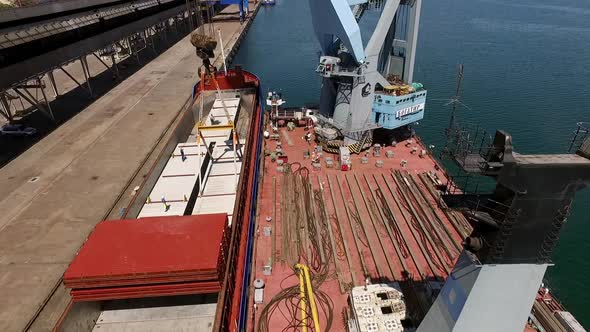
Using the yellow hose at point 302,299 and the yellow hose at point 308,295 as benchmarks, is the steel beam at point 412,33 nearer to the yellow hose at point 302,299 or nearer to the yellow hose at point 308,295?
the yellow hose at point 308,295

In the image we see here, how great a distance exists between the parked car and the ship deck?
2812 centimetres

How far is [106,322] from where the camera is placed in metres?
15.5

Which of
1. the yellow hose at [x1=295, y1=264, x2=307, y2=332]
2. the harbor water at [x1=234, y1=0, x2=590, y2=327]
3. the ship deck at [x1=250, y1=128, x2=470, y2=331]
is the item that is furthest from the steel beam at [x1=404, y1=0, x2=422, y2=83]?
the yellow hose at [x1=295, y1=264, x2=307, y2=332]

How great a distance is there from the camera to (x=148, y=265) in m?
14.1

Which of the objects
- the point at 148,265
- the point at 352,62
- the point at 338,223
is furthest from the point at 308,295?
the point at 352,62

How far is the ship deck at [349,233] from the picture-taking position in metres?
19.9

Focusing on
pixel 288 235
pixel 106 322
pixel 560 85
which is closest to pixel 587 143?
pixel 288 235

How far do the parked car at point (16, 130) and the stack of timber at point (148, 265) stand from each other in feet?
108

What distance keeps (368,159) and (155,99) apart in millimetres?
33686

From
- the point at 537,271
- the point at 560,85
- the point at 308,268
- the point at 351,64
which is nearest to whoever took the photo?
the point at 537,271

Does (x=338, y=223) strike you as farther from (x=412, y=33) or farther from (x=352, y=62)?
(x=412, y=33)

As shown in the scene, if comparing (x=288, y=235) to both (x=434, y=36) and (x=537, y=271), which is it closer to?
(x=537, y=271)

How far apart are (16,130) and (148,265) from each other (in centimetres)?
3742

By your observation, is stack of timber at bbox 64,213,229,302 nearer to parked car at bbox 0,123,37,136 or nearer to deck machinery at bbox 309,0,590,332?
deck machinery at bbox 309,0,590,332
